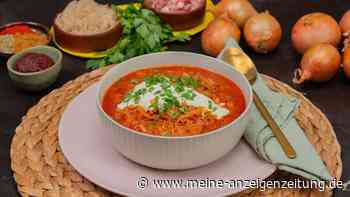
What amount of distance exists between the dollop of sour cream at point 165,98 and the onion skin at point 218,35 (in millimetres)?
487

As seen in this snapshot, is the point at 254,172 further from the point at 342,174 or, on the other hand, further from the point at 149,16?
the point at 149,16

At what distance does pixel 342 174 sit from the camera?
4.22 feet

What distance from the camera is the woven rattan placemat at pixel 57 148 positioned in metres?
1.17

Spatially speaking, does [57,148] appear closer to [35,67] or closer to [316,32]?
[35,67]

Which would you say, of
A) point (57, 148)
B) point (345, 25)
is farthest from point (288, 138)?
point (345, 25)

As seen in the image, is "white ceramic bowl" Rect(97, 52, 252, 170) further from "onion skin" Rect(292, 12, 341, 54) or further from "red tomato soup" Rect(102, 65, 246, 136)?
"onion skin" Rect(292, 12, 341, 54)

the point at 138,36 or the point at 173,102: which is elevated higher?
the point at 173,102

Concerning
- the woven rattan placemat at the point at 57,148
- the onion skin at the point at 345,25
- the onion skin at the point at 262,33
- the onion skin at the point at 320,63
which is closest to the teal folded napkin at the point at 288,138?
the woven rattan placemat at the point at 57,148

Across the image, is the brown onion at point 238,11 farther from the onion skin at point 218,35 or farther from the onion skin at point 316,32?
the onion skin at point 316,32

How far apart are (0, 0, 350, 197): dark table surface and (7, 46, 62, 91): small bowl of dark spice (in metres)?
0.04

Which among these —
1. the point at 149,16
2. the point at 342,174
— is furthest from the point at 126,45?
the point at 342,174

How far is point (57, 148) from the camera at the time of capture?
1.29m

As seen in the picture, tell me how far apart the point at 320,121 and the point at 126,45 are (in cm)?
67

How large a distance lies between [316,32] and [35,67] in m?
0.87
